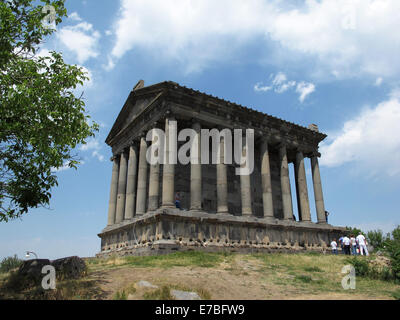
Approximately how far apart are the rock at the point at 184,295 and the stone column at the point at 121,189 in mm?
16643

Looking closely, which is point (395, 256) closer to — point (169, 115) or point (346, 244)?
point (346, 244)

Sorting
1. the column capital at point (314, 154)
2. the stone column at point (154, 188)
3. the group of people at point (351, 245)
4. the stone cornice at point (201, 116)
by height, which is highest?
the stone cornice at point (201, 116)

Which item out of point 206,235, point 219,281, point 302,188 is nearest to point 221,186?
point 206,235

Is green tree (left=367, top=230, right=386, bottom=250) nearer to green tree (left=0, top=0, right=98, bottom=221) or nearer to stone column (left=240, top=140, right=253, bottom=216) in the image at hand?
stone column (left=240, top=140, right=253, bottom=216)

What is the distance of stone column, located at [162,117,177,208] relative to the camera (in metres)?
18.9

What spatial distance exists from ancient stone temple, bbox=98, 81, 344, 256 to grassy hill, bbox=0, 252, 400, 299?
2452mm

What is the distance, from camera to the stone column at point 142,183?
70.3 ft

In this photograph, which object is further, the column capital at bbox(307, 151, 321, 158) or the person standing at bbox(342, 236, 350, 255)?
the column capital at bbox(307, 151, 321, 158)

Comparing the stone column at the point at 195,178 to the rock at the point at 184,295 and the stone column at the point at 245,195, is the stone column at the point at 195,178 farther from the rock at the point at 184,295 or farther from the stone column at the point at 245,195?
the rock at the point at 184,295

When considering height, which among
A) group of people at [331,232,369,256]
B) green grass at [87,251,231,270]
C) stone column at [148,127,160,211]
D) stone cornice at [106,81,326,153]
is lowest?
green grass at [87,251,231,270]

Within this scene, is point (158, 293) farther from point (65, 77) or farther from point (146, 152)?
point (146, 152)

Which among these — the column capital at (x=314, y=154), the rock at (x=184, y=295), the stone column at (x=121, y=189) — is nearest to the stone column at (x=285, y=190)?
the column capital at (x=314, y=154)

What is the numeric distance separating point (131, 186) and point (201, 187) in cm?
551

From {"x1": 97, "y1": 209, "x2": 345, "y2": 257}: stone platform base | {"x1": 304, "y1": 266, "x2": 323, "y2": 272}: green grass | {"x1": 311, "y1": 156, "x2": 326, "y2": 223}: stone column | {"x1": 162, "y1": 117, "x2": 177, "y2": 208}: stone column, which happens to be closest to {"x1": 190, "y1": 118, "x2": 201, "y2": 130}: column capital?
{"x1": 162, "y1": 117, "x2": 177, "y2": 208}: stone column
